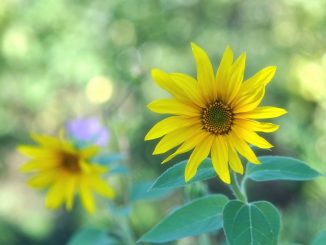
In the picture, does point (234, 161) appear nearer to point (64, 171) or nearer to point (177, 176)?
point (177, 176)

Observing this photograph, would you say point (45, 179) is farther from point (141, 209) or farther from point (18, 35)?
point (18, 35)

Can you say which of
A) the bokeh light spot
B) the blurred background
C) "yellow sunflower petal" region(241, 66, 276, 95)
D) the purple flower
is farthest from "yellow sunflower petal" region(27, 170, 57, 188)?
the bokeh light spot

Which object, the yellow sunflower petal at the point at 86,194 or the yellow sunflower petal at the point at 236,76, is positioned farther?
the yellow sunflower petal at the point at 86,194

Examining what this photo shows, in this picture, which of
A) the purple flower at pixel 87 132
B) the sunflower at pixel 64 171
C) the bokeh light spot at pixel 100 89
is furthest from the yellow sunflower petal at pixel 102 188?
the bokeh light spot at pixel 100 89

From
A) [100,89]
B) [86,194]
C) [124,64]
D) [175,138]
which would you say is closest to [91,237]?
[86,194]

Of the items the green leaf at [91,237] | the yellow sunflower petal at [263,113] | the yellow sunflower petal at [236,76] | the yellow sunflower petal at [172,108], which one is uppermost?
the yellow sunflower petal at [236,76]

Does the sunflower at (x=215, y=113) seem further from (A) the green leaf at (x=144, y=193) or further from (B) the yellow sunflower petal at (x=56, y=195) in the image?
(B) the yellow sunflower petal at (x=56, y=195)

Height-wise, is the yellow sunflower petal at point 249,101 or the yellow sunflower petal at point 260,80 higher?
the yellow sunflower petal at point 260,80
